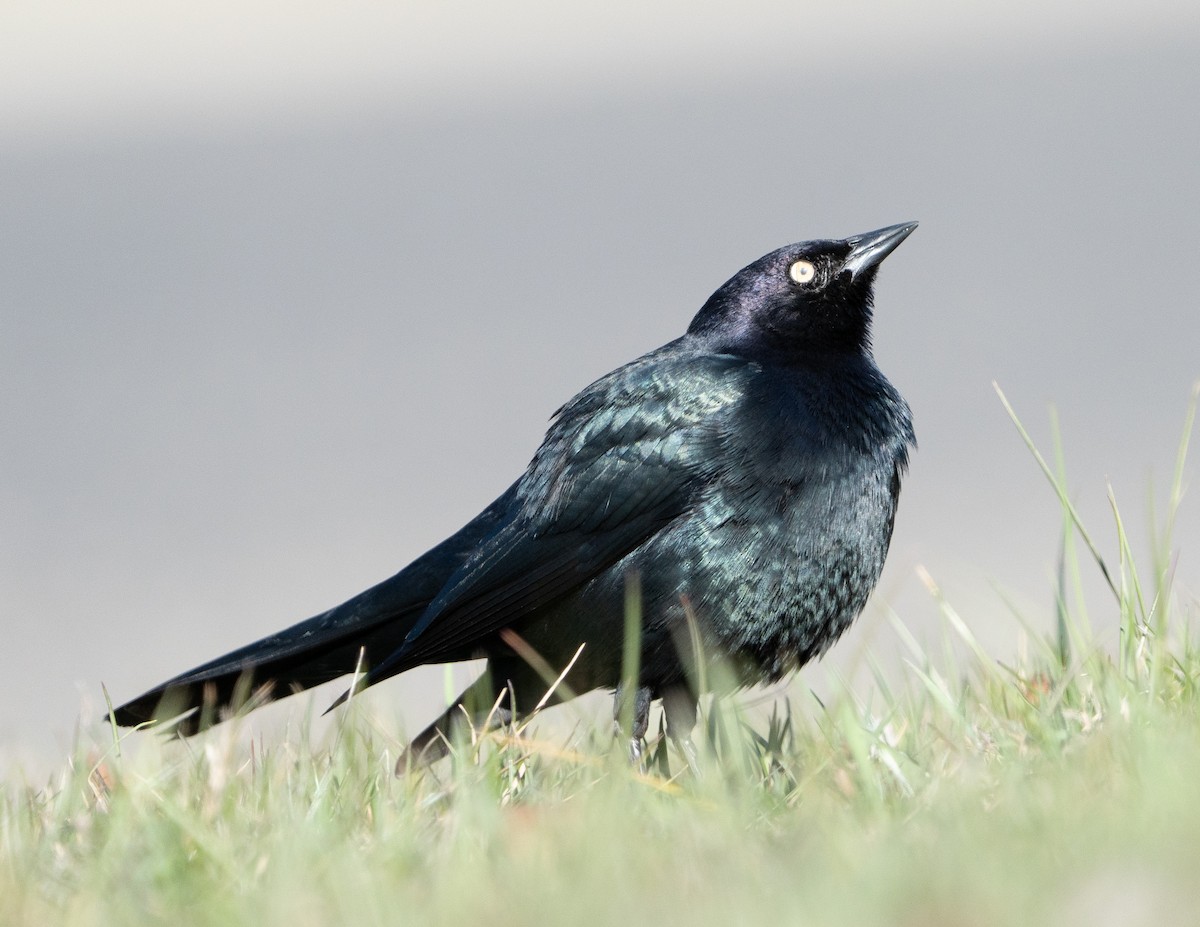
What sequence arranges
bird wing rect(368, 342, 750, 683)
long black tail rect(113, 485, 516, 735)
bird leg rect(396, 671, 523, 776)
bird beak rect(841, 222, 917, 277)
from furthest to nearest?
bird beak rect(841, 222, 917, 277) → long black tail rect(113, 485, 516, 735) → bird wing rect(368, 342, 750, 683) → bird leg rect(396, 671, 523, 776)

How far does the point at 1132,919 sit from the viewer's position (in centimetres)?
148

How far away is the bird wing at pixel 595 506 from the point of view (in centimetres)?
338

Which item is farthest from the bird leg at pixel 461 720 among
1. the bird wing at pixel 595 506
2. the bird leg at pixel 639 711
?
the bird leg at pixel 639 711

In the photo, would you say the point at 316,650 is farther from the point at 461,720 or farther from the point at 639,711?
the point at 639,711

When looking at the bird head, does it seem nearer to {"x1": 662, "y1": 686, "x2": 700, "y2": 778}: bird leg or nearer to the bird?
the bird

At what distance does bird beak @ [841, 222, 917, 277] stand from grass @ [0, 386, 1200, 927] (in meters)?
1.22

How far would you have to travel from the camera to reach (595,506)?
343 centimetres

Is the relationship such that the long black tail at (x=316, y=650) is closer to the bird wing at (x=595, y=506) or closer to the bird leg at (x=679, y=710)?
the bird wing at (x=595, y=506)

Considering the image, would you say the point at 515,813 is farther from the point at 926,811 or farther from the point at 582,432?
the point at 582,432

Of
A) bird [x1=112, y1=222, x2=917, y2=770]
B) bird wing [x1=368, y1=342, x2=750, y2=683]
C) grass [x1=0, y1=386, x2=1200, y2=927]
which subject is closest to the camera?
grass [x1=0, y1=386, x2=1200, y2=927]

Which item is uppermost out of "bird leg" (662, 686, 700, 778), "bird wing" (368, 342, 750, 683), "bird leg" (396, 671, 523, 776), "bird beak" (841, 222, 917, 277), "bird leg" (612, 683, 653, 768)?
"bird beak" (841, 222, 917, 277)

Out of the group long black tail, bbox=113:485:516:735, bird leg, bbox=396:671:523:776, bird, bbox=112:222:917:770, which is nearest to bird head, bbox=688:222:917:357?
bird, bbox=112:222:917:770

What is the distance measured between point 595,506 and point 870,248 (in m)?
1.10

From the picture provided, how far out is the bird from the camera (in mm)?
3277
